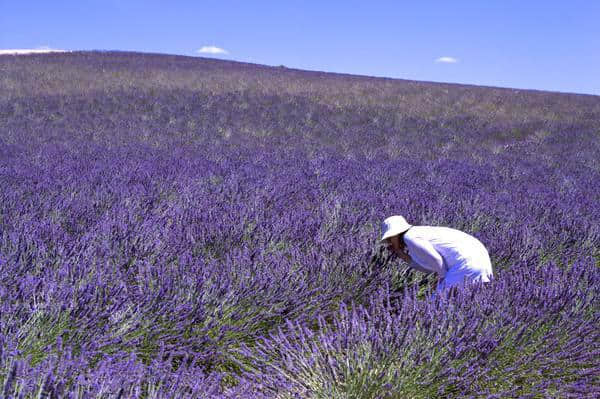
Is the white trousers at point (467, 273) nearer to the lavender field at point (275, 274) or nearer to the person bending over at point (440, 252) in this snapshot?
the person bending over at point (440, 252)

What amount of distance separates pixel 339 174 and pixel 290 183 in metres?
1.13

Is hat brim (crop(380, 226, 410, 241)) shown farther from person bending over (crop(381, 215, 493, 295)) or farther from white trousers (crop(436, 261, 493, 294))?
white trousers (crop(436, 261, 493, 294))

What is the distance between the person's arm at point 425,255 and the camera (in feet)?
8.25

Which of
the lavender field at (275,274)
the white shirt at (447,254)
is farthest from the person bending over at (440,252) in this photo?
the lavender field at (275,274)

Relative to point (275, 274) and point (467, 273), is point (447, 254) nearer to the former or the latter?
point (467, 273)

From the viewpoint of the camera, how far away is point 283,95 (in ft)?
48.6

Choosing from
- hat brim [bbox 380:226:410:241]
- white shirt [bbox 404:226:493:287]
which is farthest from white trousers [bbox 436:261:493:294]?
hat brim [bbox 380:226:410:241]

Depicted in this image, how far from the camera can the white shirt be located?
2.51 meters

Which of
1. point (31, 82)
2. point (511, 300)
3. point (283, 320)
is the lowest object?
point (283, 320)

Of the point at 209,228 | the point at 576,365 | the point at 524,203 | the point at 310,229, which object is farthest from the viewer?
the point at 524,203

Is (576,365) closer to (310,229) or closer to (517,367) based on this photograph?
(517,367)

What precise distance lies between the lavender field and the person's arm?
0.34 ft

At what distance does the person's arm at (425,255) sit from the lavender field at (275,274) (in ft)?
0.34

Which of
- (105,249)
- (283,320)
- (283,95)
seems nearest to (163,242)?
(105,249)
